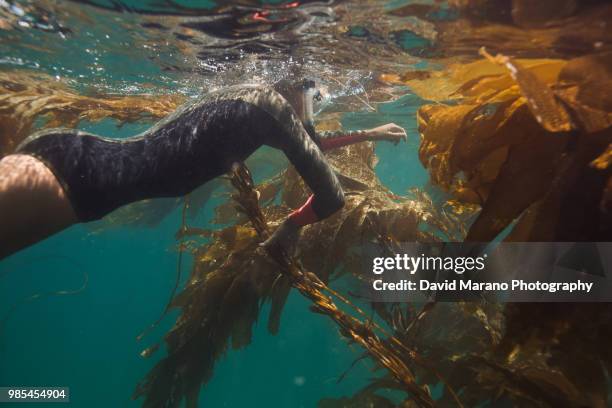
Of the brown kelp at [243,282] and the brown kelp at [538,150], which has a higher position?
the brown kelp at [538,150]

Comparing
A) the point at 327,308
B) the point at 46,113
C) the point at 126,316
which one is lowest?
the point at 126,316

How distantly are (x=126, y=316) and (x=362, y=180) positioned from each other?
60.0 meters

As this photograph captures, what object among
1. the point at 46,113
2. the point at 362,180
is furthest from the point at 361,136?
the point at 46,113

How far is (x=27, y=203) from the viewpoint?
2.19 m

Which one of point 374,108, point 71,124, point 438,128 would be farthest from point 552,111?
point 374,108

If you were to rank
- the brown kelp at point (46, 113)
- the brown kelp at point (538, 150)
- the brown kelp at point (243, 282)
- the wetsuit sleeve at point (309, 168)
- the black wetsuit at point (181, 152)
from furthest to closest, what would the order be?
the brown kelp at point (46, 113)
the brown kelp at point (243, 282)
the wetsuit sleeve at point (309, 168)
the black wetsuit at point (181, 152)
the brown kelp at point (538, 150)

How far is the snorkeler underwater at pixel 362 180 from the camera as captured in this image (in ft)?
7.06

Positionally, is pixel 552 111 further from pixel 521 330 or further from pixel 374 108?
pixel 374 108

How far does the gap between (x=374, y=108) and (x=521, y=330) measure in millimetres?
12652

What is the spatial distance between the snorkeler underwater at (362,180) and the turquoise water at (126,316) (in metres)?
0.18

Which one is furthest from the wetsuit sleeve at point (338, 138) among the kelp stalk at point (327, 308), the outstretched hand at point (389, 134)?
the kelp stalk at point (327, 308)

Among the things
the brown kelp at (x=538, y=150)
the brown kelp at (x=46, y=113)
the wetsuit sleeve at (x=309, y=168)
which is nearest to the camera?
the brown kelp at (x=538, y=150)

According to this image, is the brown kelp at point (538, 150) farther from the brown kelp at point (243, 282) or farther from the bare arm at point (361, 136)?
the bare arm at point (361, 136)

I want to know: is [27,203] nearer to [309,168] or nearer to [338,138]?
[309,168]
